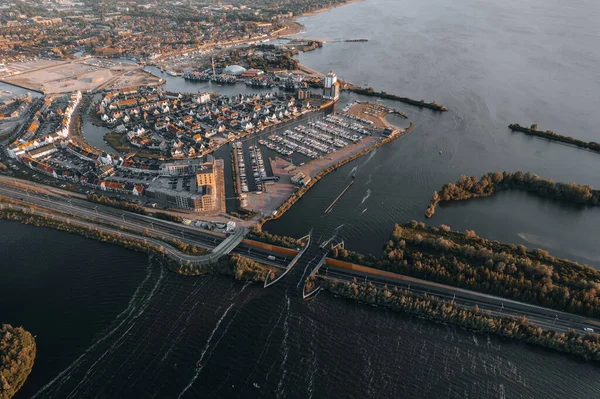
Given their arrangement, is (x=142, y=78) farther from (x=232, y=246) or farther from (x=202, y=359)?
(x=202, y=359)

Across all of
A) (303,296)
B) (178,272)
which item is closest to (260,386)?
(303,296)

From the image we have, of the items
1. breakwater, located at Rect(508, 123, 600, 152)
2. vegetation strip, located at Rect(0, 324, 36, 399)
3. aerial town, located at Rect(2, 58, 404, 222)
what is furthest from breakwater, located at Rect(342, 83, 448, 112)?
vegetation strip, located at Rect(0, 324, 36, 399)

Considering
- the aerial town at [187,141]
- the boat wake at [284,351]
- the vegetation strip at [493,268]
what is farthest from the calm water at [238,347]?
the aerial town at [187,141]

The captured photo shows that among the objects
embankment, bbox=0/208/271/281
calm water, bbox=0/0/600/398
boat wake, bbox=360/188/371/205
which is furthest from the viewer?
boat wake, bbox=360/188/371/205

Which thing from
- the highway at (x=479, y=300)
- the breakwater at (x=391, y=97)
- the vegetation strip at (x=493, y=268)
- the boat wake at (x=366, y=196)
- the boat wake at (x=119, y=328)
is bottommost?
the boat wake at (x=119, y=328)

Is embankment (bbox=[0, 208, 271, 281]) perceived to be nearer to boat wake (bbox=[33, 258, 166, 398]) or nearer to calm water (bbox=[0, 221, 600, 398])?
calm water (bbox=[0, 221, 600, 398])

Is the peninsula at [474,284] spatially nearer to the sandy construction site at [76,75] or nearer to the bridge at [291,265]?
the bridge at [291,265]

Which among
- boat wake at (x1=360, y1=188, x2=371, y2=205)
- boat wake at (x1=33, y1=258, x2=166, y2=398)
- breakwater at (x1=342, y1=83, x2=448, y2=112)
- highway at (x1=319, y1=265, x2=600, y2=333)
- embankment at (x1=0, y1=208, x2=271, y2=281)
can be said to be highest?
breakwater at (x1=342, y1=83, x2=448, y2=112)

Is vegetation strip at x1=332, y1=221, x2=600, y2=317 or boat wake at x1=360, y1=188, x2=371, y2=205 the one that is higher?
vegetation strip at x1=332, y1=221, x2=600, y2=317
